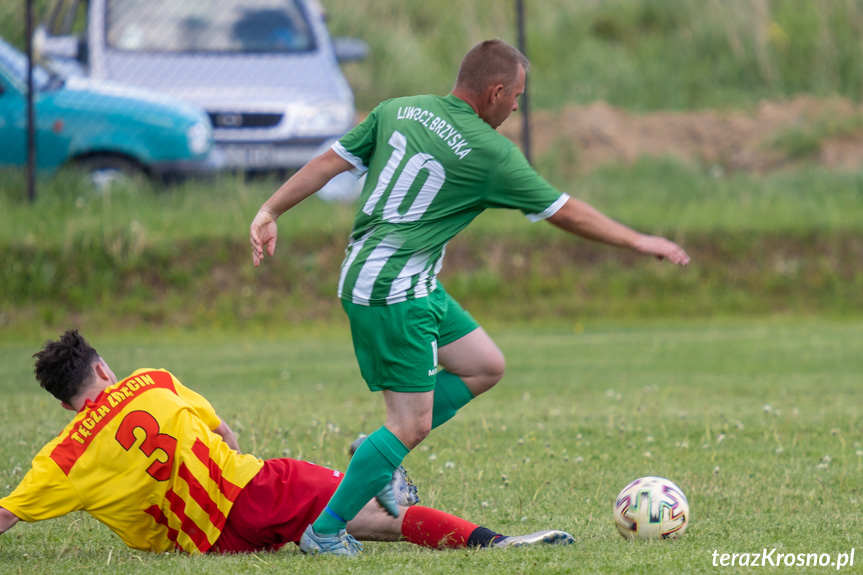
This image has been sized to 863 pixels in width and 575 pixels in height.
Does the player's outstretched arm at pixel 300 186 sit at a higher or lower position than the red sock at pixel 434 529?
higher

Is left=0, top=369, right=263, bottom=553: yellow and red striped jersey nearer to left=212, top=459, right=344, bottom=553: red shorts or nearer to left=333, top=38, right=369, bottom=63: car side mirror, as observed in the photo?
left=212, top=459, right=344, bottom=553: red shorts

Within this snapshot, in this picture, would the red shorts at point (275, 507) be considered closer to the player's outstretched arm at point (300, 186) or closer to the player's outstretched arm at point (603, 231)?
the player's outstretched arm at point (300, 186)

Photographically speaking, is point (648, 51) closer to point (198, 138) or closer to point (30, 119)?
A: point (198, 138)

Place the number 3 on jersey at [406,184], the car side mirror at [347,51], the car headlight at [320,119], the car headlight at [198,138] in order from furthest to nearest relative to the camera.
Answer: the car side mirror at [347,51]
the car headlight at [320,119]
the car headlight at [198,138]
the number 3 on jersey at [406,184]

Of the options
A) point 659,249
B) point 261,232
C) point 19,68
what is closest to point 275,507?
point 261,232

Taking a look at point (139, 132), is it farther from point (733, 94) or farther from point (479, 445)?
point (733, 94)

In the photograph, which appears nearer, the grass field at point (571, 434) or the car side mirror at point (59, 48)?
the grass field at point (571, 434)

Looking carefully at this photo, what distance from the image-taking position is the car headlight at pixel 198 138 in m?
12.8

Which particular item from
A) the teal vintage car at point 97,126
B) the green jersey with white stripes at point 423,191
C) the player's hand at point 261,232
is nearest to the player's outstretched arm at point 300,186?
the player's hand at point 261,232

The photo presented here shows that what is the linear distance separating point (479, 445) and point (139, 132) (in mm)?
7655

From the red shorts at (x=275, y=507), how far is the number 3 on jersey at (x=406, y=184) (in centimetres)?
107

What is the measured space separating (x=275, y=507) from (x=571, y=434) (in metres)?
3.18

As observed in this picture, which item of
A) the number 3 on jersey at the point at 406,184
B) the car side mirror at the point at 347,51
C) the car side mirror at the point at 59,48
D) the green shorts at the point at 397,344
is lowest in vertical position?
the green shorts at the point at 397,344

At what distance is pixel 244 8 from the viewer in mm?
14102
